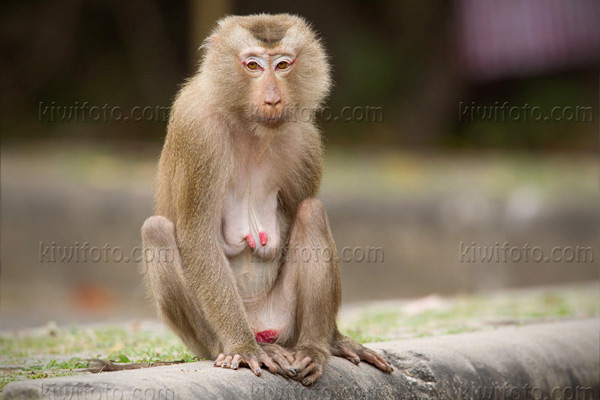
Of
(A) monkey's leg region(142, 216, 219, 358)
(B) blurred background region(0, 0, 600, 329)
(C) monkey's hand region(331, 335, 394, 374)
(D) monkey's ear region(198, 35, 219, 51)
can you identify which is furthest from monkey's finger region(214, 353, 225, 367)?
(B) blurred background region(0, 0, 600, 329)

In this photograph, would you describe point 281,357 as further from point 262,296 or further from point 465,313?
point 465,313

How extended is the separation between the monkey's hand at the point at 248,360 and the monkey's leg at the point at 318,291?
0.28 meters

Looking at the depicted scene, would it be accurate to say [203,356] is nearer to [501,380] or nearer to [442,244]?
[501,380]

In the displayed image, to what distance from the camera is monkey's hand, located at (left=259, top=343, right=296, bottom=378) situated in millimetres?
4617

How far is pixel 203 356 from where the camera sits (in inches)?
201

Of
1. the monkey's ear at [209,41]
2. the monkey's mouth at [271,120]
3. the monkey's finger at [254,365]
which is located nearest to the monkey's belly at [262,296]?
the monkey's finger at [254,365]

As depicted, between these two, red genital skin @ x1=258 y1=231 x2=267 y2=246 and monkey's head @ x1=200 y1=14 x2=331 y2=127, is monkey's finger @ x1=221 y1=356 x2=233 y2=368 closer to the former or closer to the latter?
red genital skin @ x1=258 y1=231 x2=267 y2=246

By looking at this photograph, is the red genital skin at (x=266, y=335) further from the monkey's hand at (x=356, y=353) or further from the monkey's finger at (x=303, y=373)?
the monkey's finger at (x=303, y=373)

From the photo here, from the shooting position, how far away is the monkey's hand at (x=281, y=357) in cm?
462

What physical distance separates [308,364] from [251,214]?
106 centimetres

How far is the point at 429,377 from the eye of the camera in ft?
16.9

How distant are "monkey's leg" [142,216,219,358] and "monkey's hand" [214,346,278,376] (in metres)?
0.28

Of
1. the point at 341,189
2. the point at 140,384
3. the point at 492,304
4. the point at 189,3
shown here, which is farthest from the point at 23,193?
the point at 140,384

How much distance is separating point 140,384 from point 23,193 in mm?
8777
